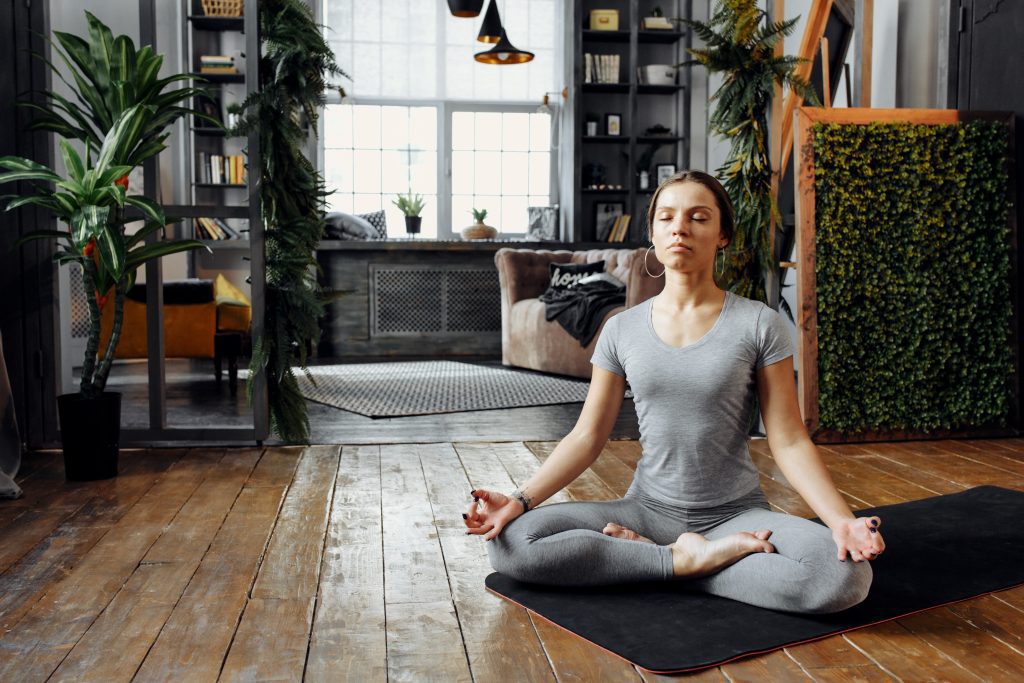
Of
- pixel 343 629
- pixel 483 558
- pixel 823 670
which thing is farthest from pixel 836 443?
pixel 343 629

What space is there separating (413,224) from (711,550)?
21.0ft

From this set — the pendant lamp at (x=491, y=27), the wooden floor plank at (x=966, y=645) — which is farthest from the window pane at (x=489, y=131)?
the wooden floor plank at (x=966, y=645)

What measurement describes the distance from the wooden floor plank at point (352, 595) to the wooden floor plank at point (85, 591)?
44 cm

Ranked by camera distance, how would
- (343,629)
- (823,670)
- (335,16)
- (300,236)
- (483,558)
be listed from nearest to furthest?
(823,670) < (343,629) < (483,558) < (300,236) < (335,16)

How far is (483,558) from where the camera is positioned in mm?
2316

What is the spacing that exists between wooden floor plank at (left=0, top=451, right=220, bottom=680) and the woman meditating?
30.8 inches

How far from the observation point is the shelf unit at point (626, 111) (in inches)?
322

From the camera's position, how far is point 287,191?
370 centimetres

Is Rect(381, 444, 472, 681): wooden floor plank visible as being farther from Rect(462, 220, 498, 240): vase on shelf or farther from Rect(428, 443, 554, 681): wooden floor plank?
Rect(462, 220, 498, 240): vase on shelf

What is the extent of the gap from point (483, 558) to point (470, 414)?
225 centimetres

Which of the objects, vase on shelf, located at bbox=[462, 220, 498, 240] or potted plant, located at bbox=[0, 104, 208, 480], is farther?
vase on shelf, located at bbox=[462, 220, 498, 240]

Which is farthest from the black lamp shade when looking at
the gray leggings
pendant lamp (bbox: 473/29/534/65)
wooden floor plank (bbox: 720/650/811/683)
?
wooden floor plank (bbox: 720/650/811/683)

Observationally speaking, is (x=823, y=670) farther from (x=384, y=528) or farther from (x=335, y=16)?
(x=335, y=16)

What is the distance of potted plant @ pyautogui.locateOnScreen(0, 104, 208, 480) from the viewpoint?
3.00 meters
